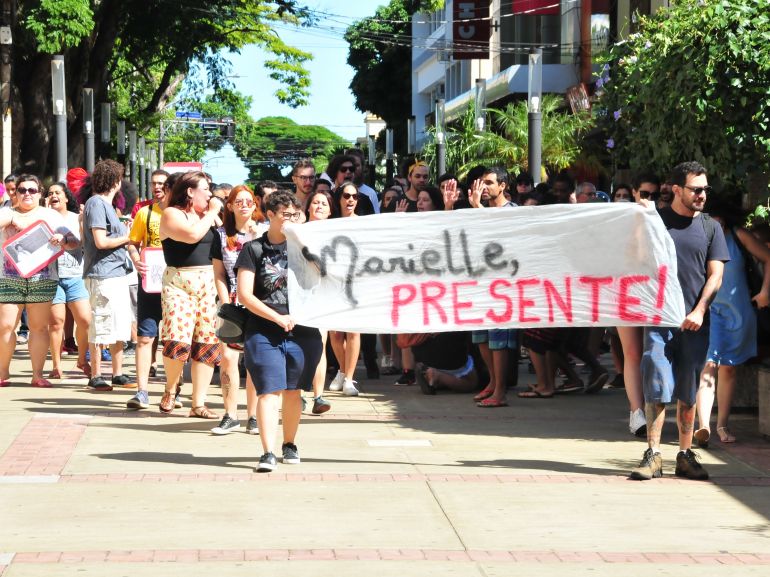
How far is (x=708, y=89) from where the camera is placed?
9969 millimetres

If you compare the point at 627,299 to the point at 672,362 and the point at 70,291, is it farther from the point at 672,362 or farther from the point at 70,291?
the point at 70,291

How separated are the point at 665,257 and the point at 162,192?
5.82m

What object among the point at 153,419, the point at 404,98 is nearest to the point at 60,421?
the point at 153,419

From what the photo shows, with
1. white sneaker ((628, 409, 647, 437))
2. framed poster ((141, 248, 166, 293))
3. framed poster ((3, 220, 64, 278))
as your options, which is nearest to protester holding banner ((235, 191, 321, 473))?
white sneaker ((628, 409, 647, 437))

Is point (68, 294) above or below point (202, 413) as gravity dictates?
above

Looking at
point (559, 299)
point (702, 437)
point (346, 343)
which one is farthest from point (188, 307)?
point (702, 437)

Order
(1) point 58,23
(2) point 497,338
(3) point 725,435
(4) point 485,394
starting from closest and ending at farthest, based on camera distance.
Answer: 1. (3) point 725,435
2. (2) point 497,338
3. (4) point 485,394
4. (1) point 58,23

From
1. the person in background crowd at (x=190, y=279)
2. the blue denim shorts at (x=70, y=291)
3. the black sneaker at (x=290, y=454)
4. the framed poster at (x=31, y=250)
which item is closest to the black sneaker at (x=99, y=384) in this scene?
the blue denim shorts at (x=70, y=291)

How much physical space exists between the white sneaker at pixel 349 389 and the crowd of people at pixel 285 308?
1 cm

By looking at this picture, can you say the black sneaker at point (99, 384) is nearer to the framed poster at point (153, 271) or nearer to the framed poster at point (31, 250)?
the framed poster at point (31, 250)

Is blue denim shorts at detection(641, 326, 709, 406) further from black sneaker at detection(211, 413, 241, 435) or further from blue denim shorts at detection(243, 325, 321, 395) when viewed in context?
black sneaker at detection(211, 413, 241, 435)

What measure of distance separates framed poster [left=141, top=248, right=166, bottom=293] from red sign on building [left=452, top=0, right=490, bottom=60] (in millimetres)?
32440

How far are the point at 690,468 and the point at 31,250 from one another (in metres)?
6.41

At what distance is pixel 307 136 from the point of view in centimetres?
17325
